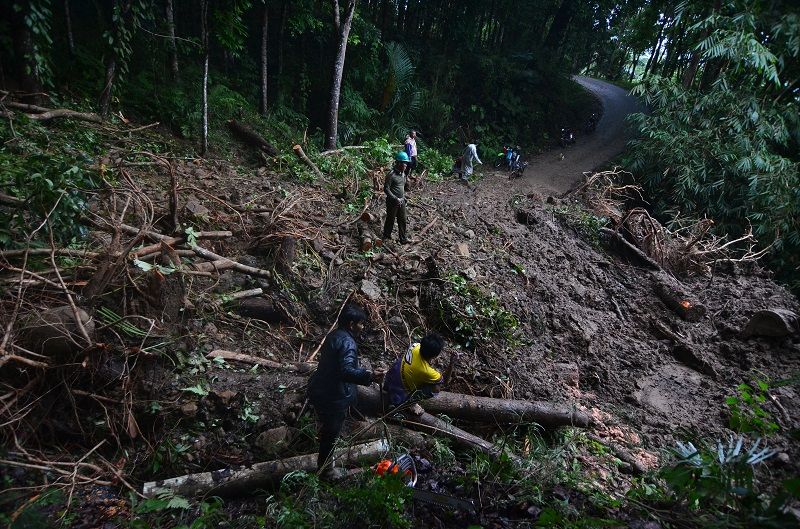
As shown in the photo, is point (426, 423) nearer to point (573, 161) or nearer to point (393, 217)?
point (393, 217)

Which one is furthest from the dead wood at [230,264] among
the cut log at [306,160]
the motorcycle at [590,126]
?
the motorcycle at [590,126]

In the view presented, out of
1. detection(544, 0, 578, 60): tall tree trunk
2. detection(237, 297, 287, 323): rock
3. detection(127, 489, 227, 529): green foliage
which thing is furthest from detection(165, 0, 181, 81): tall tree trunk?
detection(544, 0, 578, 60): tall tree trunk

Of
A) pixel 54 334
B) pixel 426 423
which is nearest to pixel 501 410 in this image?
pixel 426 423

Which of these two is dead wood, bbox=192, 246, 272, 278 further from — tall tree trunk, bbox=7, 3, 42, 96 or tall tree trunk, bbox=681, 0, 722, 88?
tall tree trunk, bbox=681, 0, 722, 88

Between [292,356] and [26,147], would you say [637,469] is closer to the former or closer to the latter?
[292,356]

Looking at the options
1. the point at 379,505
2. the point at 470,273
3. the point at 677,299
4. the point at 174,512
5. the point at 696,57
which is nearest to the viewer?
the point at 379,505

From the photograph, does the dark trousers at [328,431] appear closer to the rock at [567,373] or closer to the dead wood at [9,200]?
the rock at [567,373]

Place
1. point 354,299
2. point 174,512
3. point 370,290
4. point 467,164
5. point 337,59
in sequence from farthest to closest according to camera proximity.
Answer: point 467,164 → point 337,59 → point 370,290 → point 354,299 → point 174,512

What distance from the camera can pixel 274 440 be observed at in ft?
12.4

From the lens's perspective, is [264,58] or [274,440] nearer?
[274,440]

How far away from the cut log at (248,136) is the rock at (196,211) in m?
3.99

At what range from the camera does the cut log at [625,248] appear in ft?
29.9

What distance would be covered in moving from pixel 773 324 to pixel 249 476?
26.8 feet

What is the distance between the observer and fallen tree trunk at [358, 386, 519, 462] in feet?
13.4
